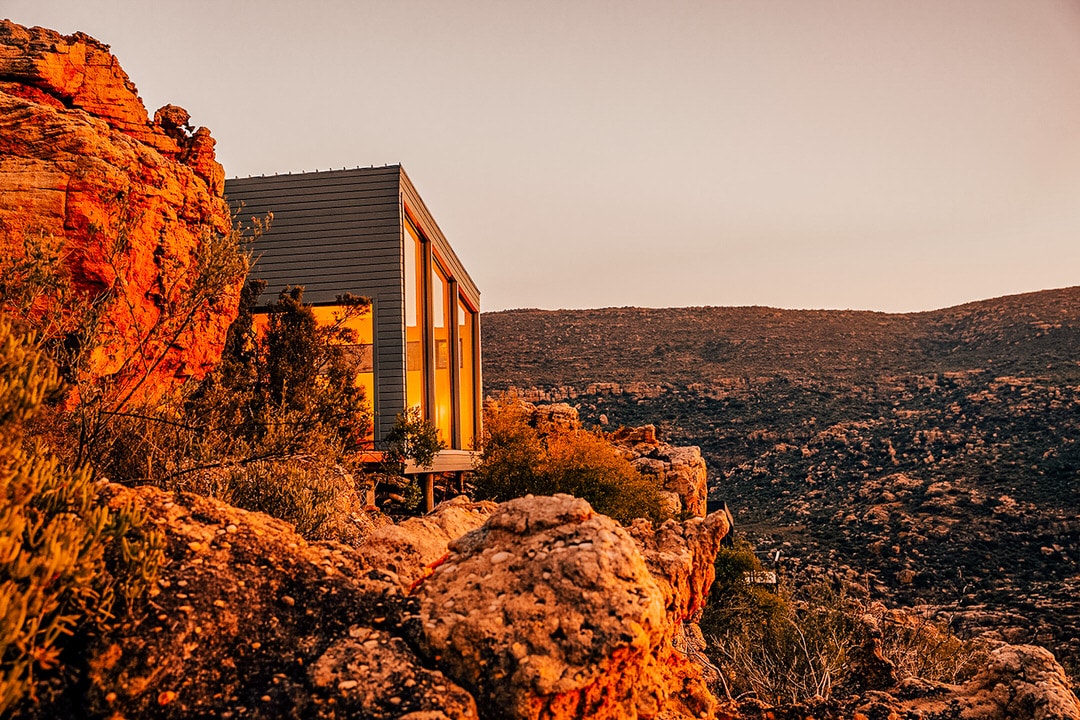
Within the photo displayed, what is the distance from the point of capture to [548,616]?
4082 millimetres

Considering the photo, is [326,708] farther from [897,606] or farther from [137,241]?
[897,606]

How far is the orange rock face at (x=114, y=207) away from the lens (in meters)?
7.85

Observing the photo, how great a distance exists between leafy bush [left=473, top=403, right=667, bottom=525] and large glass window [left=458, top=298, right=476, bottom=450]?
10.5ft

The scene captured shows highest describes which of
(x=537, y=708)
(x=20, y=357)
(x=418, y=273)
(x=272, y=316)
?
(x=418, y=273)

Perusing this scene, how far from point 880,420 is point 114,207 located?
47041mm

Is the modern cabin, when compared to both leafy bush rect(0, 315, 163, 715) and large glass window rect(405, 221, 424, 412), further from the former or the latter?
leafy bush rect(0, 315, 163, 715)

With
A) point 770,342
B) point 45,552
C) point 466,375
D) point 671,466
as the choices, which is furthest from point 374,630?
point 770,342

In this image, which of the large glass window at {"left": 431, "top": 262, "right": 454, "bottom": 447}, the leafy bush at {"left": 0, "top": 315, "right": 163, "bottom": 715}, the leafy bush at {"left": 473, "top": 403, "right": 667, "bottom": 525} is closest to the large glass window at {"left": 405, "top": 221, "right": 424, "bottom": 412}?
the large glass window at {"left": 431, "top": 262, "right": 454, "bottom": 447}

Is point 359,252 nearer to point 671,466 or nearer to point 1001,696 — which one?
point 671,466

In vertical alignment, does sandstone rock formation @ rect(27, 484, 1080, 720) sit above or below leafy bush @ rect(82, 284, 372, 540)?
below

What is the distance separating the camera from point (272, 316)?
496 inches

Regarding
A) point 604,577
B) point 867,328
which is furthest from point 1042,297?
point 604,577

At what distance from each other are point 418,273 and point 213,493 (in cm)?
1176

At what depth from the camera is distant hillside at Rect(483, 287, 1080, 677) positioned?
88.0 feet
